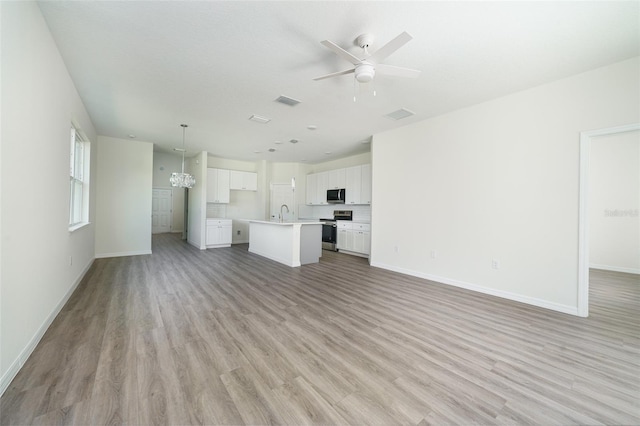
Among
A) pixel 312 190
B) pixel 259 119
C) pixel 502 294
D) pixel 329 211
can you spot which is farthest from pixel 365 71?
pixel 312 190

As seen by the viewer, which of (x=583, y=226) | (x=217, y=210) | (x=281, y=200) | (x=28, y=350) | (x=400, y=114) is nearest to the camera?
(x=28, y=350)

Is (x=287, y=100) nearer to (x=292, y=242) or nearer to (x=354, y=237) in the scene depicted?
(x=292, y=242)

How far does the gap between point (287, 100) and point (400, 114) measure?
6.29ft

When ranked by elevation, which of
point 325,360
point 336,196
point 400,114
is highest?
point 400,114

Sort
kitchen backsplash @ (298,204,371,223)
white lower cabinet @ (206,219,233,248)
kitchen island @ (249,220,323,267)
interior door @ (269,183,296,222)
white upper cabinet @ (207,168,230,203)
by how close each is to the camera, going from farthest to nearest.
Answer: interior door @ (269,183,296,222), white upper cabinet @ (207,168,230,203), white lower cabinet @ (206,219,233,248), kitchen backsplash @ (298,204,371,223), kitchen island @ (249,220,323,267)

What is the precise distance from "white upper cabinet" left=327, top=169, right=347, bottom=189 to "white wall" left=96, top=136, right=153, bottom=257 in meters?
4.81

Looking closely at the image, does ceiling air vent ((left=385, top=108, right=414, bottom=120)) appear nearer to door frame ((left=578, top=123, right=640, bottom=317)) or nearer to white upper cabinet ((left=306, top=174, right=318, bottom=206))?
door frame ((left=578, top=123, right=640, bottom=317))

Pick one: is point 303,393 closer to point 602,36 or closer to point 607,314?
point 607,314

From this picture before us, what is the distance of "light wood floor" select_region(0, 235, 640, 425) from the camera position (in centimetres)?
147

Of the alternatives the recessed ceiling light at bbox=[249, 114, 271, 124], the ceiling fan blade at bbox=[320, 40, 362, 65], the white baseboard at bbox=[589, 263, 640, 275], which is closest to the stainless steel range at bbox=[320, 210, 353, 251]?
the recessed ceiling light at bbox=[249, 114, 271, 124]

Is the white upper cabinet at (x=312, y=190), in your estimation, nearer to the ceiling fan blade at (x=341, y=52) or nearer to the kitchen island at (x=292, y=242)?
the kitchen island at (x=292, y=242)

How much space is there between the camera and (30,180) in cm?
197

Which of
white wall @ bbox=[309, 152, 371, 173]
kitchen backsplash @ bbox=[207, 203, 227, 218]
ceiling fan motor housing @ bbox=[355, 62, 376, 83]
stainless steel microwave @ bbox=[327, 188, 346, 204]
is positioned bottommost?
kitchen backsplash @ bbox=[207, 203, 227, 218]

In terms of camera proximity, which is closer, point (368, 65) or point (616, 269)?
point (368, 65)
